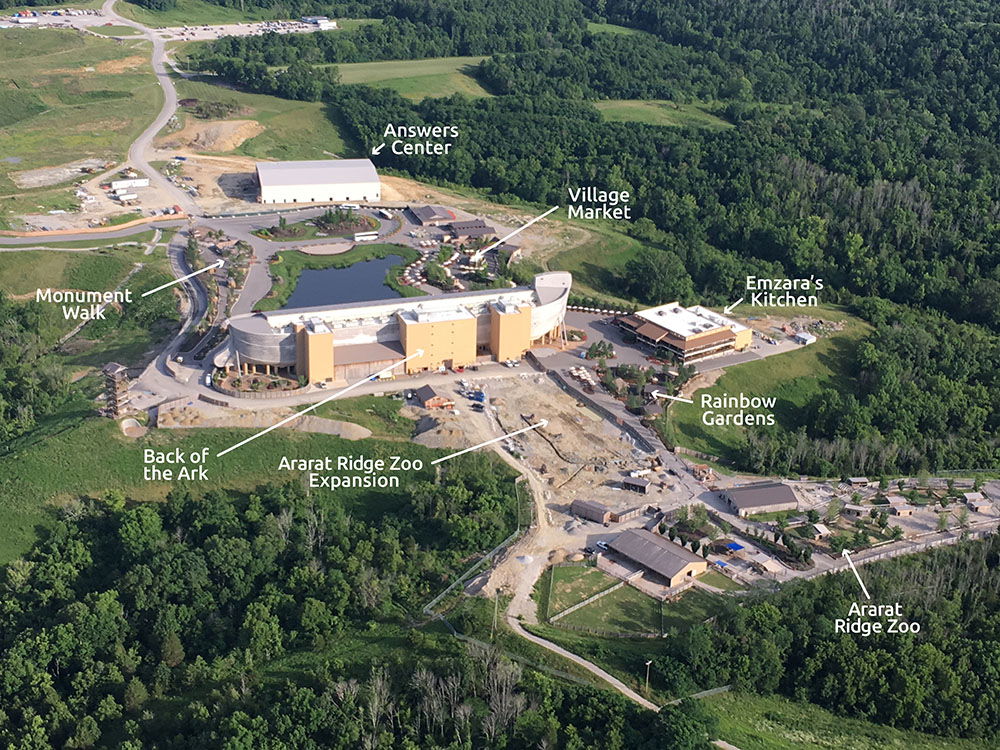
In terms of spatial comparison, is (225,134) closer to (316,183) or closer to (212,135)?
(212,135)

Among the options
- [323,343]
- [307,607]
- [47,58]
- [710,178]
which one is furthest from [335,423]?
[47,58]

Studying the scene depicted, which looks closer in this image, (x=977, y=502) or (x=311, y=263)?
(x=977, y=502)

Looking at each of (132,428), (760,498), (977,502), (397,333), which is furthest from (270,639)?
(977,502)

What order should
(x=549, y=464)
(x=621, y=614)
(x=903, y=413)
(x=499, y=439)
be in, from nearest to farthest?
(x=621, y=614) < (x=549, y=464) < (x=499, y=439) < (x=903, y=413)

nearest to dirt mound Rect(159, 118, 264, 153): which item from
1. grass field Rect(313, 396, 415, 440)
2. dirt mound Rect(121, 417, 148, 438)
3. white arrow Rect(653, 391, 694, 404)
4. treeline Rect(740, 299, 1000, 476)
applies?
grass field Rect(313, 396, 415, 440)

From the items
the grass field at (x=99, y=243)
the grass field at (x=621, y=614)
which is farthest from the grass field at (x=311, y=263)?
the grass field at (x=621, y=614)

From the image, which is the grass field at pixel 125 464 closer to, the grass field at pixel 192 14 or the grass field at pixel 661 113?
the grass field at pixel 661 113

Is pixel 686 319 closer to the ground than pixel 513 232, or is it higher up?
closer to the ground
